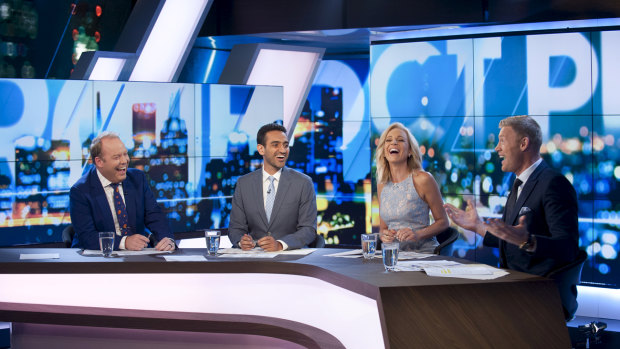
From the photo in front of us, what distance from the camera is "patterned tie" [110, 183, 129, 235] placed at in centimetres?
401

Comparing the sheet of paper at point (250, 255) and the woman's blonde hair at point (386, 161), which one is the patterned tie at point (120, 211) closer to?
the sheet of paper at point (250, 255)

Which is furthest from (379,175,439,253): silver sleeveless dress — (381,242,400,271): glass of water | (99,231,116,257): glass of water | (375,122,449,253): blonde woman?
(99,231,116,257): glass of water

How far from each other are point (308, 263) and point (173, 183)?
3.16m

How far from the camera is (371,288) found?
2404 millimetres

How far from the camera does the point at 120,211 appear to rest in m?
4.02

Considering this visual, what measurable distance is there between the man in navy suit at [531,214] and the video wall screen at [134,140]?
3201mm

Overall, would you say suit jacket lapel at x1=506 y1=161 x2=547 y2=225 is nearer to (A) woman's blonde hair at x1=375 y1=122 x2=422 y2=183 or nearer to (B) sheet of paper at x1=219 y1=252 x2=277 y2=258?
(A) woman's blonde hair at x1=375 y1=122 x2=422 y2=183

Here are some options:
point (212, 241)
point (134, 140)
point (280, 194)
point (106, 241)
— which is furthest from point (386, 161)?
point (134, 140)

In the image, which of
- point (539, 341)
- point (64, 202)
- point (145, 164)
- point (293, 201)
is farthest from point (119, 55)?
point (539, 341)

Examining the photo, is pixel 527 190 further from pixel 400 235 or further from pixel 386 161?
pixel 386 161

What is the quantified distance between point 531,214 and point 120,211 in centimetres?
218

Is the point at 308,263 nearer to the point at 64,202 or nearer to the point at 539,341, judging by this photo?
the point at 539,341

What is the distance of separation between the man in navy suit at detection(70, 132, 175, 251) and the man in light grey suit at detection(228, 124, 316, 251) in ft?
1.43

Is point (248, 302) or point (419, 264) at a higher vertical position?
point (419, 264)
